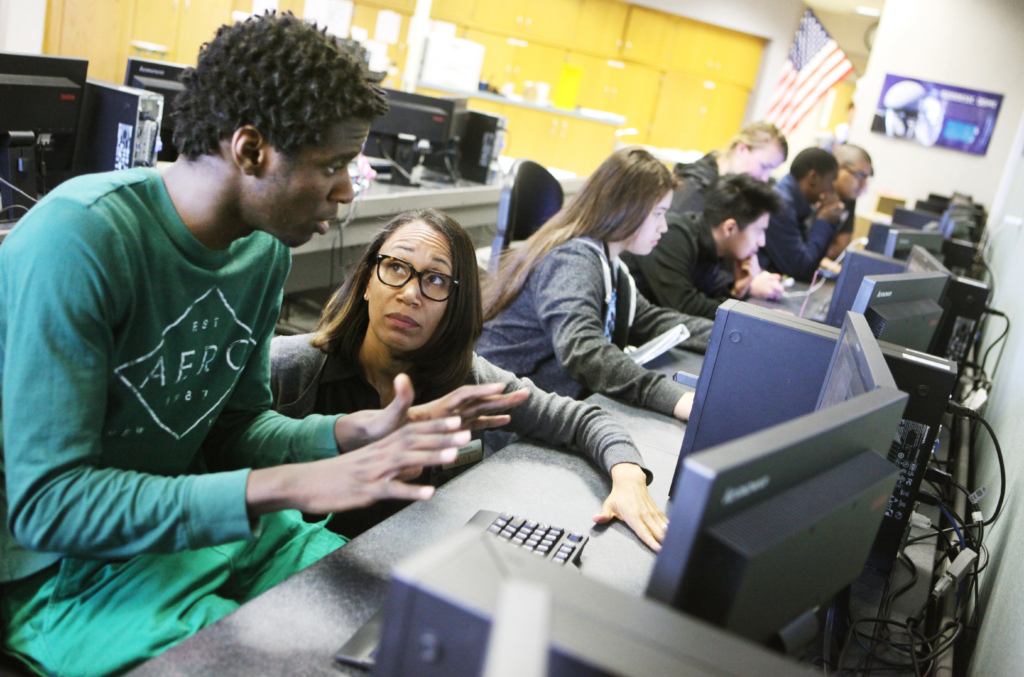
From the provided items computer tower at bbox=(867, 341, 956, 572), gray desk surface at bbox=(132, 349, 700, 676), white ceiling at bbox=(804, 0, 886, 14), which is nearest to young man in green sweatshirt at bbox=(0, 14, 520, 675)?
gray desk surface at bbox=(132, 349, 700, 676)

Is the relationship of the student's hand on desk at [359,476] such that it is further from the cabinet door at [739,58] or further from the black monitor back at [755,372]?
the cabinet door at [739,58]

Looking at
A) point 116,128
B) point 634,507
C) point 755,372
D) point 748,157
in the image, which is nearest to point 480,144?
point 748,157

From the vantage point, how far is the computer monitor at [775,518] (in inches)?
24.7

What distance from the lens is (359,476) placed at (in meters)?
0.91

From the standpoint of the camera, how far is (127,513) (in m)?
0.90

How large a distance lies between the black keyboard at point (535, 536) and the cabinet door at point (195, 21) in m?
6.39

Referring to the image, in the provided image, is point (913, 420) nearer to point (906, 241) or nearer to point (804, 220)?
point (906, 241)

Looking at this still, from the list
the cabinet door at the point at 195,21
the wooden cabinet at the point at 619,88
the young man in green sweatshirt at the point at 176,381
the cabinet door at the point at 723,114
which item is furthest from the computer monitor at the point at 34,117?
the cabinet door at the point at 723,114

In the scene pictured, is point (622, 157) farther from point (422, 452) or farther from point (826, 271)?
point (826, 271)

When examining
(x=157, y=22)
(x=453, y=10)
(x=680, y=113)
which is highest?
(x=453, y=10)

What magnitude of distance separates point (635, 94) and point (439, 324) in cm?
868

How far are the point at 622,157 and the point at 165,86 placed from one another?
1.76 metres

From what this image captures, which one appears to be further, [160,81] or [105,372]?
[160,81]

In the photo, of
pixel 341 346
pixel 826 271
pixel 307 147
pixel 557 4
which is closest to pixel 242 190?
pixel 307 147
